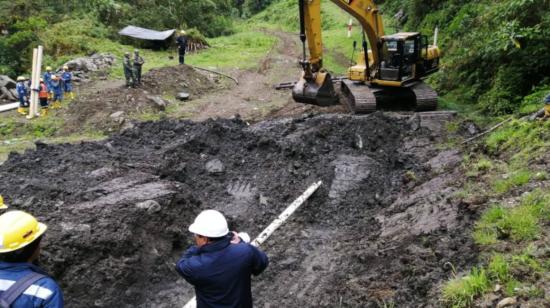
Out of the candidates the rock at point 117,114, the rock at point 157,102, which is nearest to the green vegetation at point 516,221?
the rock at point 117,114

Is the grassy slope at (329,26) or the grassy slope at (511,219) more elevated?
the grassy slope at (511,219)

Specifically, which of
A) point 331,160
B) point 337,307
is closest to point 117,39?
point 331,160

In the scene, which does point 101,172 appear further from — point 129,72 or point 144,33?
point 144,33

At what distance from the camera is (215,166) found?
9.09 metres

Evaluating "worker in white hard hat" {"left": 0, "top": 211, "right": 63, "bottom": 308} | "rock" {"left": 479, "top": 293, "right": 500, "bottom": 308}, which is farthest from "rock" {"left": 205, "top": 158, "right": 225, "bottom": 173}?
"worker in white hard hat" {"left": 0, "top": 211, "right": 63, "bottom": 308}

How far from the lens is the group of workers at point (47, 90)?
588 inches

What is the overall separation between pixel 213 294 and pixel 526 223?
339cm

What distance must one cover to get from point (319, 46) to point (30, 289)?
33.3ft

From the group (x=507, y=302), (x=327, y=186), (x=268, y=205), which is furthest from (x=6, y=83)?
(x=507, y=302)

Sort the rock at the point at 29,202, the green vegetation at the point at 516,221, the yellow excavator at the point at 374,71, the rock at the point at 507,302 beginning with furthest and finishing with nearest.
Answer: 1. the yellow excavator at the point at 374,71
2. the rock at the point at 29,202
3. the green vegetation at the point at 516,221
4. the rock at the point at 507,302

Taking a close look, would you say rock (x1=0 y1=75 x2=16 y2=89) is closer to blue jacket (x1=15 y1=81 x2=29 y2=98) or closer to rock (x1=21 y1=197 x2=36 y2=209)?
blue jacket (x1=15 y1=81 x2=29 y2=98)

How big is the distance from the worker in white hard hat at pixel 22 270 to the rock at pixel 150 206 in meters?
3.81

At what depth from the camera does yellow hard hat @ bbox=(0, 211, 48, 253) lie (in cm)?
277

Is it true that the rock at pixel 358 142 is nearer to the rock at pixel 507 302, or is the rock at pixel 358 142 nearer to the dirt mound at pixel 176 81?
the rock at pixel 507 302
